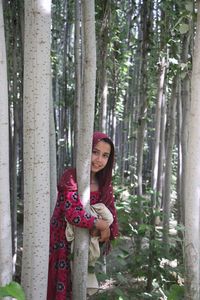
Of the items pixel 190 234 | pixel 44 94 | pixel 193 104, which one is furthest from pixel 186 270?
pixel 44 94

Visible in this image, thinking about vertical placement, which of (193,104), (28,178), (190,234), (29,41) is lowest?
(190,234)

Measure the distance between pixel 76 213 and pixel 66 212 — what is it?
6cm

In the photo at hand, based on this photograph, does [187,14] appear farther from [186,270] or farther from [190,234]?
[186,270]

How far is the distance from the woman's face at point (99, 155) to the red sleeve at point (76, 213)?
0.23 meters

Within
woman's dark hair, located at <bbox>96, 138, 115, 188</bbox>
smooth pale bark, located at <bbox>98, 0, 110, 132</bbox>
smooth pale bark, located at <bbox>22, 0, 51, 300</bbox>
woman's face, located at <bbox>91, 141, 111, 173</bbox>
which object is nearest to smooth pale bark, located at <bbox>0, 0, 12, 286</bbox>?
smooth pale bark, located at <bbox>22, 0, 51, 300</bbox>

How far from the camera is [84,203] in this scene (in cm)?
181

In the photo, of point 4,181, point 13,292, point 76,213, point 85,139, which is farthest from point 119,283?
point 13,292

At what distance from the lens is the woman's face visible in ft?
6.43

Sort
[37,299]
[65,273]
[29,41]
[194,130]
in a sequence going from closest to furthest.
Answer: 1. [29,41]
2. [37,299]
3. [194,130]
4. [65,273]

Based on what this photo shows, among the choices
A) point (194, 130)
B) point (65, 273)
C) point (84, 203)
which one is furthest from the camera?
point (65, 273)

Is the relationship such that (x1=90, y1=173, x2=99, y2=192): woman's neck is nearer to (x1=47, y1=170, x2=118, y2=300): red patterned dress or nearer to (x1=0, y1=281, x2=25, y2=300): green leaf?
(x1=47, y1=170, x2=118, y2=300): red patterned dress

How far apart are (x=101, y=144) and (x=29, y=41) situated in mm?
695

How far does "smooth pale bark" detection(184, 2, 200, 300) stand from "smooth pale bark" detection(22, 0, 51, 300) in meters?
0.62

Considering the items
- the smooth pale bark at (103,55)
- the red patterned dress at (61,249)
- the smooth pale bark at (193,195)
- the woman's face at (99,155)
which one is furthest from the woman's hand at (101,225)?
the smooth pale bark at (103,55)
